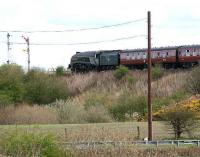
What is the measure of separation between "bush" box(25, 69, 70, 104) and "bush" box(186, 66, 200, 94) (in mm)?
19176

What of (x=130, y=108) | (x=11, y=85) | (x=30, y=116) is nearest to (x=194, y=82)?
(x=130, y=108)

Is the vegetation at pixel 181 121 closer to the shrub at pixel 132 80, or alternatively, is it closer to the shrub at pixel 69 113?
the shrub at pixel 69 113

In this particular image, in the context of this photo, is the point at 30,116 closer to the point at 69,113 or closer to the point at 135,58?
the point at 69,113

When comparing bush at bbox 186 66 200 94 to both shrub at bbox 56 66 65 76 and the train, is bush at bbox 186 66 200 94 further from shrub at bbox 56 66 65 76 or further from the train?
shrub at bbox 56 66 65 76

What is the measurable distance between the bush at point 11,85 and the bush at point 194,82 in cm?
2198

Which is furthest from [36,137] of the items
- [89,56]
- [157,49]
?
[89,56]

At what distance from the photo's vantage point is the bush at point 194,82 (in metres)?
78.4

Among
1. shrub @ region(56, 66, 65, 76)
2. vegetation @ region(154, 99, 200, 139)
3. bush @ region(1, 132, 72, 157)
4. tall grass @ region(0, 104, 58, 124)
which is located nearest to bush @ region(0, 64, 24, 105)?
shrub @ region(56, 66, 65, 76)

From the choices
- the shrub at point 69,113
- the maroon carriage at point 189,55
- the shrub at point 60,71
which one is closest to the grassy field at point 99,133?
the shrub at point 69,113

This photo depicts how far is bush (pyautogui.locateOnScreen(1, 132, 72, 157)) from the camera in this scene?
27125 millimetres

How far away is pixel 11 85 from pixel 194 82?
80.6 feet

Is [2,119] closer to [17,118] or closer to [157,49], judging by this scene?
[17,118]

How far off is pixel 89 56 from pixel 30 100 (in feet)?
37.4

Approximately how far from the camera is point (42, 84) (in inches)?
3600
